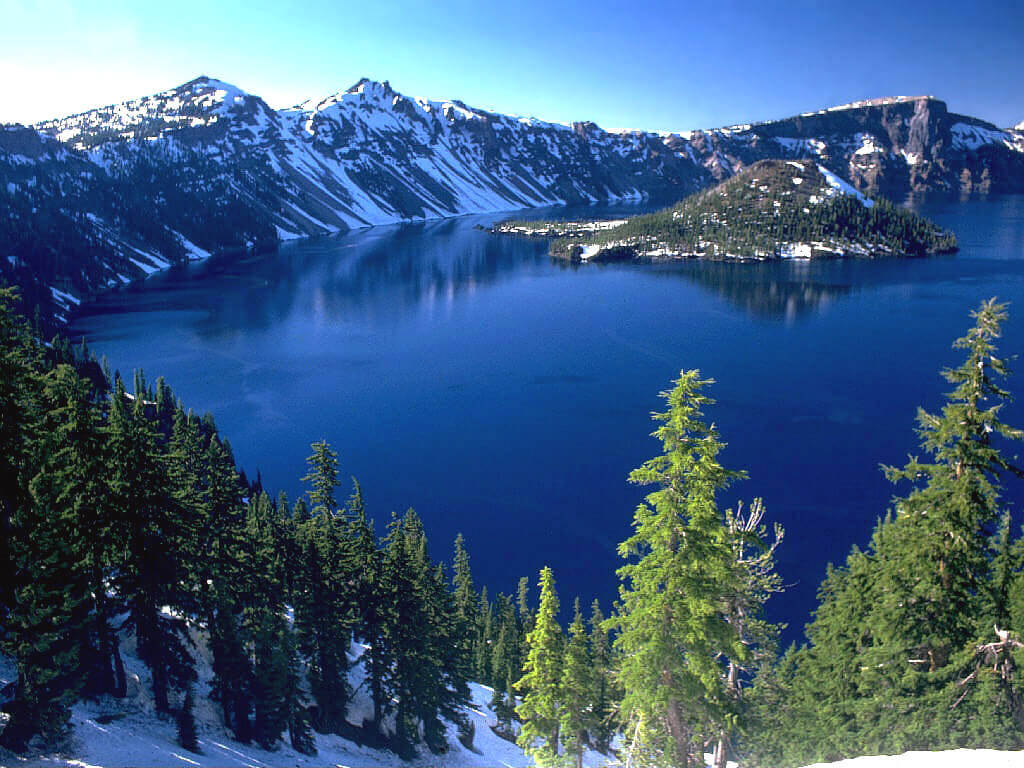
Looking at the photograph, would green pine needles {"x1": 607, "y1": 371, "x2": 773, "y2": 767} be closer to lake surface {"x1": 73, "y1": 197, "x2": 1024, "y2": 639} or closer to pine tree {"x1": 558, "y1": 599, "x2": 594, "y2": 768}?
pine tree {"x1": 558, "y1": 599, "x2": 594, "y2": 768}

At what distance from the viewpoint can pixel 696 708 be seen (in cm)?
1599

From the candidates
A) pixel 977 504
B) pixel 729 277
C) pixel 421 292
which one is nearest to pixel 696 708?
pixel 977 504

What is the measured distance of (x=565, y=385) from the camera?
91.4 m

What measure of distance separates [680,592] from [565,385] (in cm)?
7610

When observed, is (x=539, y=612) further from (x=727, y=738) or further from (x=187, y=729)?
(x=187, y=729)

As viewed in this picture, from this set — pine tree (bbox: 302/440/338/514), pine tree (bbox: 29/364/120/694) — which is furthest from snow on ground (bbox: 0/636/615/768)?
pine tree (bbox: 302/440/338/514)

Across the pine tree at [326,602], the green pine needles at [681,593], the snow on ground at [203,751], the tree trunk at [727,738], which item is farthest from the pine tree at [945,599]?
the pine tree at [326,602]

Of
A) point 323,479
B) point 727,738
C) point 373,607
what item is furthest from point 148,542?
point 727,738

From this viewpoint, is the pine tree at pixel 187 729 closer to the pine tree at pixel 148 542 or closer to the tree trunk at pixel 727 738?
the pine tree at pixel 148 542

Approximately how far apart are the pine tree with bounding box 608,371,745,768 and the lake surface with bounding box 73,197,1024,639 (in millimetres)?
34894

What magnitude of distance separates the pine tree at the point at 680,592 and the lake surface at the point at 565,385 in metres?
34.9

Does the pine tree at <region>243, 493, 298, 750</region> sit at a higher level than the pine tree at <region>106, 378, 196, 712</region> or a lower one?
lower

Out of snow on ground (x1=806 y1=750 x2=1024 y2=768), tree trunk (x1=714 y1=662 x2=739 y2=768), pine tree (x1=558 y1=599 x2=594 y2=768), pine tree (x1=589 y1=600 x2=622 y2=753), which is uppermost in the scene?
snow on ground (x1=806 y1=750 x2=1024 y2=768)

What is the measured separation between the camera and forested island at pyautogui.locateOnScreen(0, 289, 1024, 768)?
15625mm
